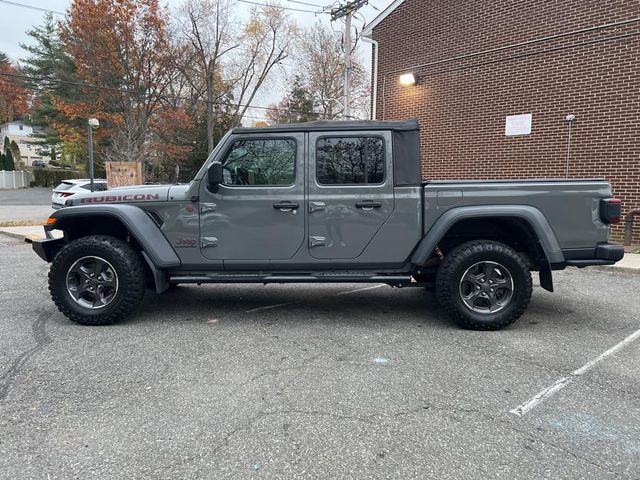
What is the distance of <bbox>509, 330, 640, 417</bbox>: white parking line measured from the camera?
9.72 feet

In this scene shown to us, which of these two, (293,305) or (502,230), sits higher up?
(502,230)

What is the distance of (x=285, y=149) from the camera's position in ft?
15.0

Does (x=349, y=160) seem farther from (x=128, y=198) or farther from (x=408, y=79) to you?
(x=408, y=79)

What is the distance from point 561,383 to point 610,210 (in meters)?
1.84

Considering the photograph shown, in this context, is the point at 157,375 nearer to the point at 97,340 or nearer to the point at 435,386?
the point at 97,340

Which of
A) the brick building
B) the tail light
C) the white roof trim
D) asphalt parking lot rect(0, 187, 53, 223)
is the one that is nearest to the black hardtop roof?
the tail light

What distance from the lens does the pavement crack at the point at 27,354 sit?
10.7 ft

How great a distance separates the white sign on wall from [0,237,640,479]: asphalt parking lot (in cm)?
621

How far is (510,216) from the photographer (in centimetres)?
430

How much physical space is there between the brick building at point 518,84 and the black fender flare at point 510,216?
6345 mm

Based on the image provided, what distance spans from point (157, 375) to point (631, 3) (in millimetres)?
10390

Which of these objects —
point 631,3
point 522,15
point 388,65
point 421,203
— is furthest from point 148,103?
point 421,203

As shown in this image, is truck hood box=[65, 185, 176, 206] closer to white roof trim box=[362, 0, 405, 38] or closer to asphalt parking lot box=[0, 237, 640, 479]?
asphalt parking lot box=[0, 237, 640, 479]

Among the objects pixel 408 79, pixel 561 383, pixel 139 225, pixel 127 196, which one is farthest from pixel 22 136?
pixel 561 383
